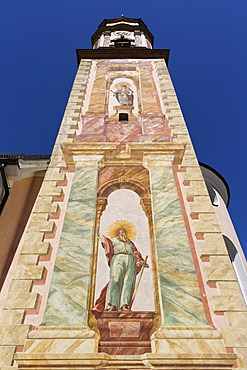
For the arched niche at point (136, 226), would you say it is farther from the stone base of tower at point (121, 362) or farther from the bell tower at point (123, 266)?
the stone base of tower at point (121, 362)

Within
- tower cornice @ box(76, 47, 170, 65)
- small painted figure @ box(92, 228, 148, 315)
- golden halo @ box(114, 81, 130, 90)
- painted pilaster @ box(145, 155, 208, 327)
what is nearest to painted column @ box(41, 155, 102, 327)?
small painted figure @ box(92, 228, 148, 315)

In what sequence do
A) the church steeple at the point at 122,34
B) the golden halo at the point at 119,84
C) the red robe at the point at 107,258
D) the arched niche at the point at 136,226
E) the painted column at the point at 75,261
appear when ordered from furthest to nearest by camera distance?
the church steeple at the point at 122,34
the golden halo at the point at 119,84
the arched niche at the point at 136,226
the red robe at the point at 107,258
the painted column at the point at 75,261

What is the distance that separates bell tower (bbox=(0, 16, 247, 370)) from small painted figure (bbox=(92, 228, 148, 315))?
0.02 meters

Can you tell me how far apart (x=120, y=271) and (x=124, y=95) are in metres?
7.61

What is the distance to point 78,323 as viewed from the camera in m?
→ 4.95

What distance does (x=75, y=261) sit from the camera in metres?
5.84

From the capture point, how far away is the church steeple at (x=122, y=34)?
61.7 ft

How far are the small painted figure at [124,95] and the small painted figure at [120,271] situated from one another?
604cm

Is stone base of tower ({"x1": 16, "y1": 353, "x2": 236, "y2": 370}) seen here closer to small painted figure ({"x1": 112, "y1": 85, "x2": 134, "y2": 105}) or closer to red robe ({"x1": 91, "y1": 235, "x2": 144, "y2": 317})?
red robe ({"x1": 91, "y1": 235, "x2": 144, "y2": 317})

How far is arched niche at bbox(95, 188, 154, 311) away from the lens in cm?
543

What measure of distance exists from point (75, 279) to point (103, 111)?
6.39 metres

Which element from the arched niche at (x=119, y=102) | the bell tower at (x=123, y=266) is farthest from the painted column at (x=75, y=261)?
the arched niche at (x=119, y=102)

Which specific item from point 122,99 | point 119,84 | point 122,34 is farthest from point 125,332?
point 122,34

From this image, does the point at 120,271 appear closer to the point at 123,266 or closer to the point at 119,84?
the point at 123,266
